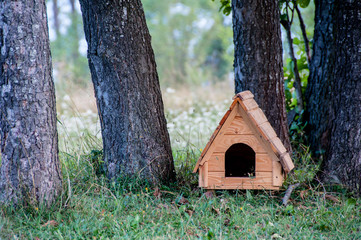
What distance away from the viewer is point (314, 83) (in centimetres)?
407

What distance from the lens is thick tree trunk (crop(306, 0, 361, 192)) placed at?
11.9 feet

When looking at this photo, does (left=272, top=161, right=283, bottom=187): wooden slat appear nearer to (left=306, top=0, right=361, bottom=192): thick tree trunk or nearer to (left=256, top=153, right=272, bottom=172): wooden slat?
(left=256, top=153, right=272, bottom=172): wooden slat

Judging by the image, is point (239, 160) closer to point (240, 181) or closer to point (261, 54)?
point (240, 181)

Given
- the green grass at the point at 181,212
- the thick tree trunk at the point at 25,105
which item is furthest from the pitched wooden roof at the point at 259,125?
the thick tree trunk at the point at 25,105

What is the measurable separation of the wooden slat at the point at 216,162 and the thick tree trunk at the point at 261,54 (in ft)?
2.68

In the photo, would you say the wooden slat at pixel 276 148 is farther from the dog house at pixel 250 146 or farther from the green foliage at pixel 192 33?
the green foliage at pixel 192 33

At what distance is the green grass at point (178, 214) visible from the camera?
9.09ft

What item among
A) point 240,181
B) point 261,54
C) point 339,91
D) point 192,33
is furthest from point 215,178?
point 192,33

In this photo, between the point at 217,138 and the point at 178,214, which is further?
the point at 217,138

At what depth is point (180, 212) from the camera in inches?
124

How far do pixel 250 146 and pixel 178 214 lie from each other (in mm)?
869

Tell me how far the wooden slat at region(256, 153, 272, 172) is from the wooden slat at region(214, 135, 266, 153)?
0.15 ft

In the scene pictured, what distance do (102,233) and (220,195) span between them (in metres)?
1.24

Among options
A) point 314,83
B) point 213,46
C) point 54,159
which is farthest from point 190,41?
Answer: point 54,159
